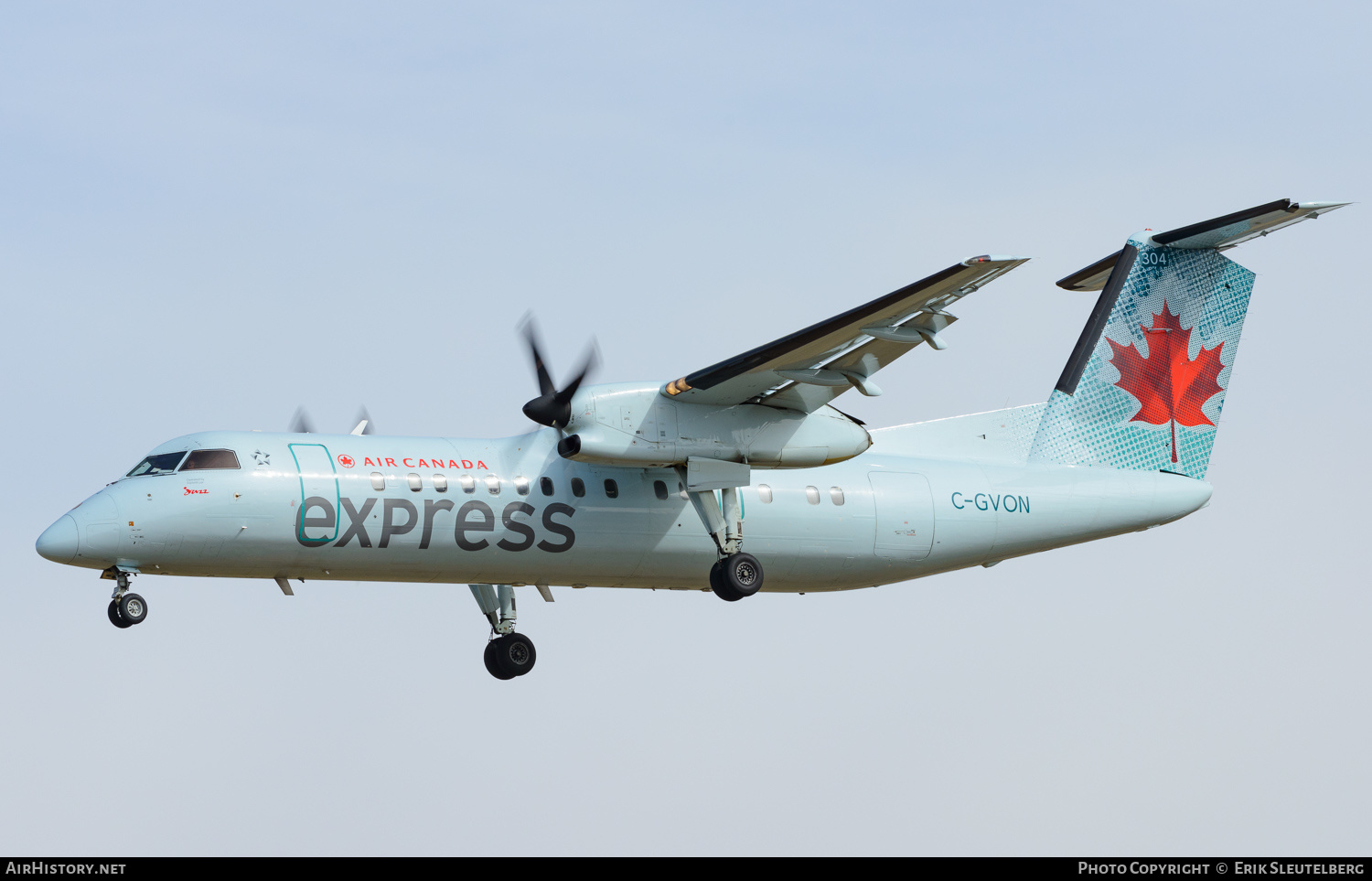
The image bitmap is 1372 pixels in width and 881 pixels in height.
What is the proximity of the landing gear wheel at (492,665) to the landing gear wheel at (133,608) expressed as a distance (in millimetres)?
4727

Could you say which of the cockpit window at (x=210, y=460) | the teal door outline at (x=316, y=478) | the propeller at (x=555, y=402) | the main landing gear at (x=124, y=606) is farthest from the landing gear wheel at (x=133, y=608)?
the propeller at (x=555, y=402)

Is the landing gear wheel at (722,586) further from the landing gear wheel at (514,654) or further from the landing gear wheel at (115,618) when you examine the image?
the landing gear wheel at (115,618)

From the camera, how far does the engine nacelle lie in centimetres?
1658

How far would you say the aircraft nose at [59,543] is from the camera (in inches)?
601

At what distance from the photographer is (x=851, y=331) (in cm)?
1595

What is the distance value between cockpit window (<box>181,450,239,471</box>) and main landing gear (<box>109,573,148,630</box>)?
120cm

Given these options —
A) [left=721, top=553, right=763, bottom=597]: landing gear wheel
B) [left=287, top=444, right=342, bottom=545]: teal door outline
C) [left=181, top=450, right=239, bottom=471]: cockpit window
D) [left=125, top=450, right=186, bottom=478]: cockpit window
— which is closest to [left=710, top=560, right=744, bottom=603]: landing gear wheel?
[left=721, top=553, right=763, bottom=597]: landing gear wheel

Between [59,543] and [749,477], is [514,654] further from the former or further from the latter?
[59,543]
